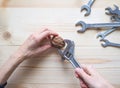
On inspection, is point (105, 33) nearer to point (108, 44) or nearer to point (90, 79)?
point (108, 44)

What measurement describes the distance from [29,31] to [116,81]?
343mm

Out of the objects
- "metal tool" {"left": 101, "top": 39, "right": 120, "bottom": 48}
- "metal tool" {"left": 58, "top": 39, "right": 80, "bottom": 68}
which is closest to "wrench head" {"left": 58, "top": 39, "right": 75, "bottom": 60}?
"metal tool" {"left": 58, "top": 39, "right": 80, "bottom": 68}

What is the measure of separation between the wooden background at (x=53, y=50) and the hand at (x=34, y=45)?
32 millimetres

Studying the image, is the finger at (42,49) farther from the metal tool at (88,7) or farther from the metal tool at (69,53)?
the metal tool at (88,7)

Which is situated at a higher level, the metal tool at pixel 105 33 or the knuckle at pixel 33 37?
the knuckle at pixel 33 37

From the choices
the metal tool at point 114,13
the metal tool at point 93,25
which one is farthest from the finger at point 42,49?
the metal tool at point 114,13

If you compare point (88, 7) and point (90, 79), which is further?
point (88, 7)

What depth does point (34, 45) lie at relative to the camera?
847mm

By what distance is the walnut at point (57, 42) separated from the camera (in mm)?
854

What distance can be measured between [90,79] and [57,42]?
174 mm

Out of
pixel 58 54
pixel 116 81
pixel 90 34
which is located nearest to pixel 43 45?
pixel 58 54

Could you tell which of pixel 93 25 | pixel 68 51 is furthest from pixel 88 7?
→ pixel 68 51

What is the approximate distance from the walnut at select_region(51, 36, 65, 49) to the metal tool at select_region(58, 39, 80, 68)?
0.02 metres

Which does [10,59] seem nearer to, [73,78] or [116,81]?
[73,78]
